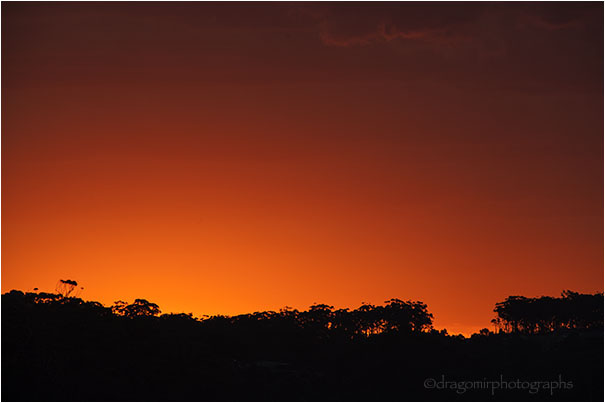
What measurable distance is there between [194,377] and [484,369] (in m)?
36.3

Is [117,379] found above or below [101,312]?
below

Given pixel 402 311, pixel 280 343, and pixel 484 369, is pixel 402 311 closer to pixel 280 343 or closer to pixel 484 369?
pixel 280 343

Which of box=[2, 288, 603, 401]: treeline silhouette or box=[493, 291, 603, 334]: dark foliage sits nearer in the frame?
box=[2, 288, 603, 401]: treeline silhouette

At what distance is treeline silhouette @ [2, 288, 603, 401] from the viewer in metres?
71.4

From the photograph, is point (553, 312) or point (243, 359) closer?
point (243, 359)

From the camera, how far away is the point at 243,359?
106m

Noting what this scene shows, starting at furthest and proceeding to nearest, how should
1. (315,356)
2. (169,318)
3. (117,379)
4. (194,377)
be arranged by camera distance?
1. (169,318)
2. (315,356)
3. (194,377)
4. (117,379)

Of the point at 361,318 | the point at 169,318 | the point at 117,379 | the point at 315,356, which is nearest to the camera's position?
the point at 117,379

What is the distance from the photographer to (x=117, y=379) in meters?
76.8

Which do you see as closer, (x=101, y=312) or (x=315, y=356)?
(x=101, y=312)

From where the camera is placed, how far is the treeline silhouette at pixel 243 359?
71375mm

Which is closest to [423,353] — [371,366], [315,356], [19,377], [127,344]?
[371,366]

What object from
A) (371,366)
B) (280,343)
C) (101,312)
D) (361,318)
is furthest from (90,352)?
(361,318)

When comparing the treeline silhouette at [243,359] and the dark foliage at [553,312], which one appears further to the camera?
the dark foliage at [553,312]
